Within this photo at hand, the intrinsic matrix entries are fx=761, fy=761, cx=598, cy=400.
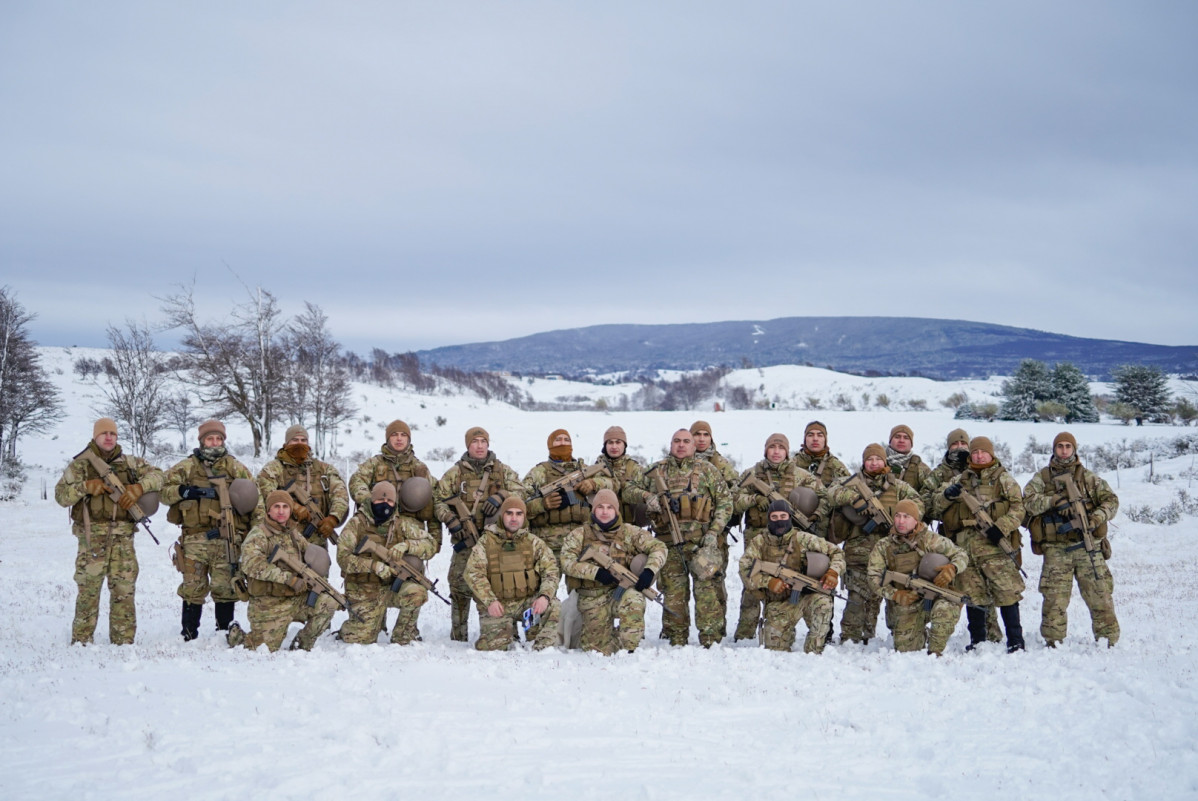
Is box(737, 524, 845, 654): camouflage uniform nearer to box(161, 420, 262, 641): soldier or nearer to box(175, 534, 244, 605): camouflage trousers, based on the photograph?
box(161, 420, 262, 641): soldier

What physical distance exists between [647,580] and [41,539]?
16534 mm

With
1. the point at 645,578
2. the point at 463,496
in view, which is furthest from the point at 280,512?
the point at 645,578

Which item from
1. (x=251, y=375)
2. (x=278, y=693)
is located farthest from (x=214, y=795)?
(x=251, y=375)

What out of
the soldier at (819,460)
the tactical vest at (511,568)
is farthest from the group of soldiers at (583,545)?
the soldier at (819,460)

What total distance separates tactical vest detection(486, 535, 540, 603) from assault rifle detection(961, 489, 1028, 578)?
509cm

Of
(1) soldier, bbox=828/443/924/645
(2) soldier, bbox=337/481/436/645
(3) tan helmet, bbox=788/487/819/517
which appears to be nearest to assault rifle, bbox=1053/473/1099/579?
(1) soldier, bbox=828/443/924/645

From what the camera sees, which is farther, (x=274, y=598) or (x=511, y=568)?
(x=511, y=568)

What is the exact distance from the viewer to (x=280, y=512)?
8180 millimetres

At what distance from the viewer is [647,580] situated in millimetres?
8469

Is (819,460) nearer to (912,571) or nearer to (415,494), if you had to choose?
(912,571)

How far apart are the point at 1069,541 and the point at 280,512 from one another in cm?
886

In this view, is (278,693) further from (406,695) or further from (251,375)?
(251,375)

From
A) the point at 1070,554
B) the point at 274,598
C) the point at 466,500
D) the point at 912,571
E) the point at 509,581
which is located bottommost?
the point at 274,598

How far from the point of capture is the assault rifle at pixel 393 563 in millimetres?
8422
